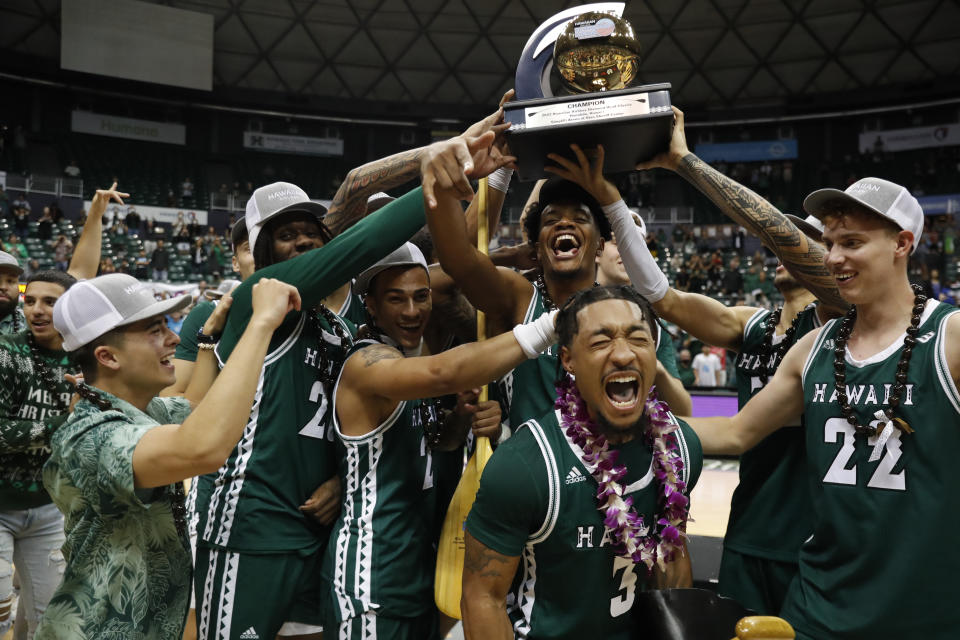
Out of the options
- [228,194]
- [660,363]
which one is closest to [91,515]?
[660,363]

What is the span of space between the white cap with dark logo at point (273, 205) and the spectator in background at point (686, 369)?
11.5 meters

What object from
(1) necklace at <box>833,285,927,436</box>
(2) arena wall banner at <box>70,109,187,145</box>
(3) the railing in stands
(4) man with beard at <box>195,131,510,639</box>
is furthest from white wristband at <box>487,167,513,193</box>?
(2) arena wall banner at <box>70,109,187,145</box>

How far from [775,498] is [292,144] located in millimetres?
28074

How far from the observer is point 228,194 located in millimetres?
26484

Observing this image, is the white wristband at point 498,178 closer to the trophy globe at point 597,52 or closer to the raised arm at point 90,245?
the trophy globe at point 597,52

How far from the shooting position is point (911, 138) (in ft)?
83.1

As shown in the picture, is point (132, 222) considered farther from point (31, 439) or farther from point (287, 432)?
point (287, 432)

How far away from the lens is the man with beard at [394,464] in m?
2.38

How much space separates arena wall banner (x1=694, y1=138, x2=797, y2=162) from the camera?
27344mm

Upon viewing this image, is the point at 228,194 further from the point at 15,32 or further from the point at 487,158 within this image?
the point at 487,158

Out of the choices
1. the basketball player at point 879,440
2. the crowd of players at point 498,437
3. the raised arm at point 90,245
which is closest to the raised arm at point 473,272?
the crowd of players at point 498,437

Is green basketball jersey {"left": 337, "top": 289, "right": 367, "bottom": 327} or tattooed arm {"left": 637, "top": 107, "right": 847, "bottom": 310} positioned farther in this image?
green basketball jersey {"left": 337, "top": 289, "right": 367, "bottom": 327}

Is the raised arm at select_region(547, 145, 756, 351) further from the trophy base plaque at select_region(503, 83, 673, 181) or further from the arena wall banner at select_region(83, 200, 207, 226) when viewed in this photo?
the arena wall banner at select_region(83, 200, 207, 226)

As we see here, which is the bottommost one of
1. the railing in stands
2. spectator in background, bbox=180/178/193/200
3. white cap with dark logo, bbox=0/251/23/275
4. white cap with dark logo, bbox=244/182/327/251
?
white cap with dark logo, bbox=0/251/23/275
